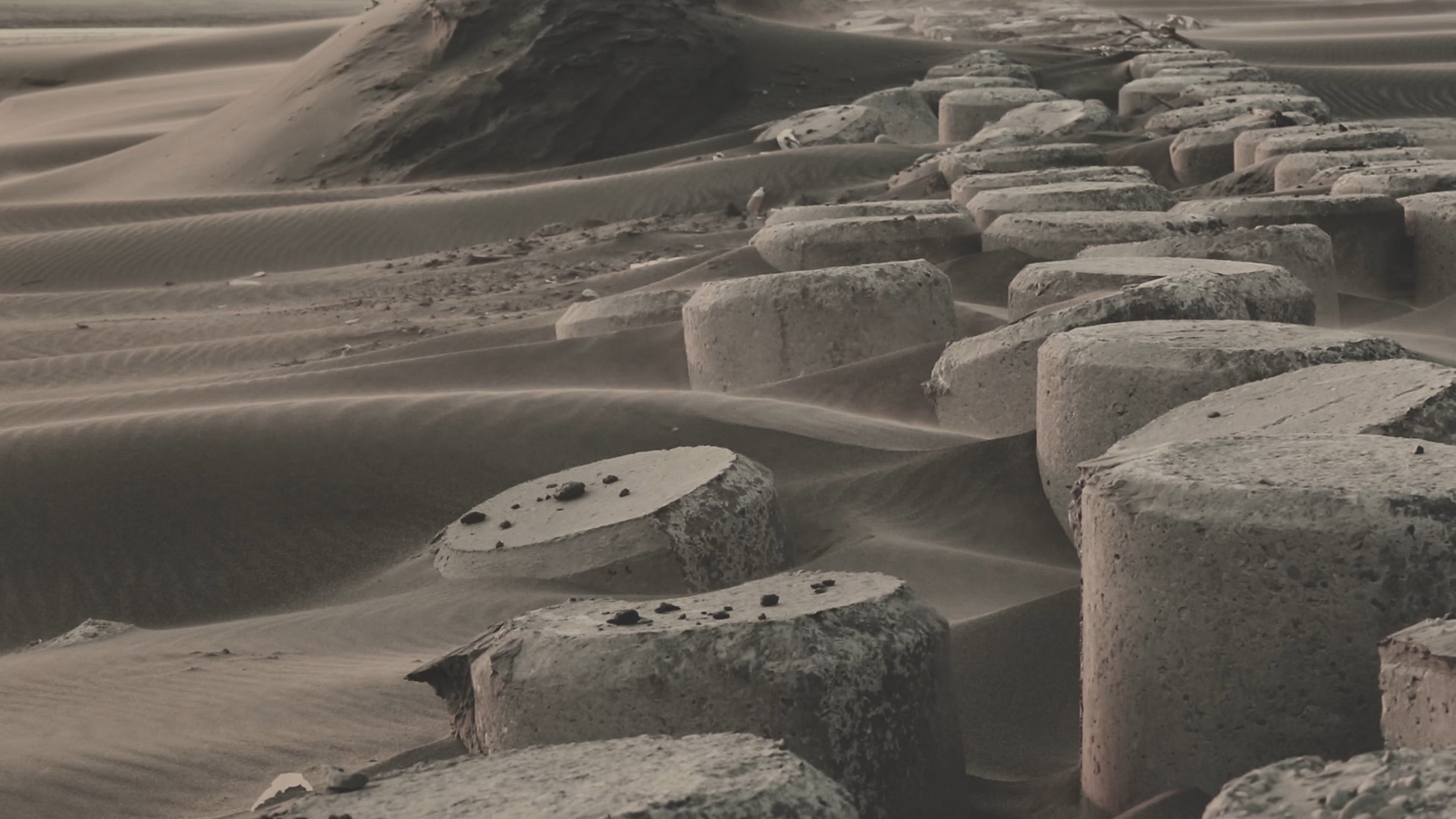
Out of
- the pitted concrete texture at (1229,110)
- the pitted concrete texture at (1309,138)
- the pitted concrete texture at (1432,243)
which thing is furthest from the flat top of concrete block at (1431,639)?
the pitted concrete texture at (1229,110)

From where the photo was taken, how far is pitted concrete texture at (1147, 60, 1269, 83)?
44.0 feet

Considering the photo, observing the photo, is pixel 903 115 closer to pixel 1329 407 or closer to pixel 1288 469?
pixel 1329 407

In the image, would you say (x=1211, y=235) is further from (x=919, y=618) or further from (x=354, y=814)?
(x=354, y=814)

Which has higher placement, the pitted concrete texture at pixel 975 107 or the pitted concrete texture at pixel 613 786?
the pitted concrete texture at pixel 613 786

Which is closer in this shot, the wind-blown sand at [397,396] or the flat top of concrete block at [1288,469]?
the flat top of concrete block at [1288,469]

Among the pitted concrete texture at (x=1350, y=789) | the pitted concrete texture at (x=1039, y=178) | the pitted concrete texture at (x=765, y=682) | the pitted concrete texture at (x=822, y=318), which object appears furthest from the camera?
the pitted concrete texture at (x=1039, y=178)

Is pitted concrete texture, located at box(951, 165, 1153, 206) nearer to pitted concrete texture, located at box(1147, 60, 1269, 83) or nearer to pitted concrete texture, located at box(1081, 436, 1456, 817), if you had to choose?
pitted concrete texture, located at box(1081, 436, 1456, 817)

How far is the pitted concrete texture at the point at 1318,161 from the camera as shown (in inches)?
305

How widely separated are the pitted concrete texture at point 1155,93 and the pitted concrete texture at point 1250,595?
35.4 feet

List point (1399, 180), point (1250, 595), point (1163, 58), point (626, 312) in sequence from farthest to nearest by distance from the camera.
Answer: point (1163, 58) → point (626, 312) → point (1399, 180) → point (1250, 595)

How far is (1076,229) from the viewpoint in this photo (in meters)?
6.34

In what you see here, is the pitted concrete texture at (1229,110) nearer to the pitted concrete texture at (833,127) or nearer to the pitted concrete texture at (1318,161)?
the pitted concrete texture at (1318,161)

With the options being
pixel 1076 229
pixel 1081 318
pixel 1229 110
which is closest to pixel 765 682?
pixel 1081 318

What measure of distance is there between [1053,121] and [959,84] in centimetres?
279
